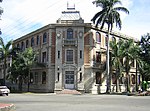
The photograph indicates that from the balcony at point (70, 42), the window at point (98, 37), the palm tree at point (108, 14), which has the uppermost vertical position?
the palm tree at point (108, 14)

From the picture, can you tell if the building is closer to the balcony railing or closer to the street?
the balcony railing

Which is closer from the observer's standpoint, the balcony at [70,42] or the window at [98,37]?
the balcony at [70,42]

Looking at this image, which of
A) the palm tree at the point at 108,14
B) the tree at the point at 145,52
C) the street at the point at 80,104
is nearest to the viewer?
the street at the point at 80,104

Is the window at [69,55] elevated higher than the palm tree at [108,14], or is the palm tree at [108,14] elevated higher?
the palm tree at [108,14]

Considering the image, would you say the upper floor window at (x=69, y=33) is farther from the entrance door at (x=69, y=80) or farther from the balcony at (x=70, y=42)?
the entrance door at (x=69, y=80)

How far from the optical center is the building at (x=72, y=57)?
44.8m

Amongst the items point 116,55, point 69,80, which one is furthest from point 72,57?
point 116,55

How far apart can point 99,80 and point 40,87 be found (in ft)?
33.9

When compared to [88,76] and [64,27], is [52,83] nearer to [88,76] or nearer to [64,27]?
[88,76]

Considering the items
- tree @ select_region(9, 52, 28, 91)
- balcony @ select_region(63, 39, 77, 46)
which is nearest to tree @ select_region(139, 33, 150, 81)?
balcony @ select_region(63, 39, 77, 46)

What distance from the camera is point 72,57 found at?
45375 millimetres

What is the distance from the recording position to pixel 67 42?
1793 inches

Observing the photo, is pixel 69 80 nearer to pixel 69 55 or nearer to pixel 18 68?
pixel 69 55

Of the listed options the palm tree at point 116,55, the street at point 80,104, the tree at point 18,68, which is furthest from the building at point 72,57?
the street at point 80,104
